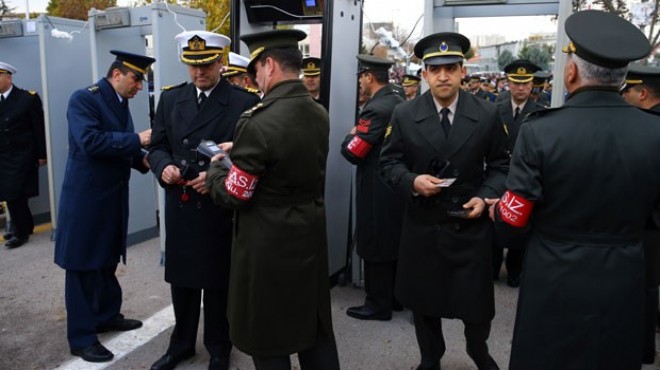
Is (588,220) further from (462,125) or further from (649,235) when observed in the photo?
(649,235)

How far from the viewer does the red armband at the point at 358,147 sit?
4.14 meters

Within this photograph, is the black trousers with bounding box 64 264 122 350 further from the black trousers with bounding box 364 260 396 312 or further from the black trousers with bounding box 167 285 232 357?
the black trousers with bounding box 364 260 396 312

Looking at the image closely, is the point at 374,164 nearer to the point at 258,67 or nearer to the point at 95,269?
the point at 258,67

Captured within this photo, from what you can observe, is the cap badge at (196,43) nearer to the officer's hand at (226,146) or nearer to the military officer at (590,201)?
the officer's hand at (226,146)

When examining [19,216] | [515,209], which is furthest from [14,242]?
[515,209]

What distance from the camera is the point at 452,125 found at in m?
3.02

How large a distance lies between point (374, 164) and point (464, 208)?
1.48 metres

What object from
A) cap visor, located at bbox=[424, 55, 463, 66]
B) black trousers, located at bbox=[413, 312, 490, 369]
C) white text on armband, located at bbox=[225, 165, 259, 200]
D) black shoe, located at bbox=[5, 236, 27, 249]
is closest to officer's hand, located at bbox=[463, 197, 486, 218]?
black trousers, located at bbox=[413, 312, 490, 369]

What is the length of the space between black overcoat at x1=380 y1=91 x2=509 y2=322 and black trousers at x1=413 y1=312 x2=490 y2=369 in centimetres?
11

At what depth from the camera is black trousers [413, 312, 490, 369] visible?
10.2 ft

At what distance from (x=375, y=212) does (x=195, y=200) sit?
1.64m

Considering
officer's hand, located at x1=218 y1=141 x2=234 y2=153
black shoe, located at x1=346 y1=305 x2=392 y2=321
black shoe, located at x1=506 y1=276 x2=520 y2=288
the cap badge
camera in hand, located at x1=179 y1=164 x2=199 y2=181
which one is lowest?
black shoe, located at x1=506 y1=276 x2=520 y2=288

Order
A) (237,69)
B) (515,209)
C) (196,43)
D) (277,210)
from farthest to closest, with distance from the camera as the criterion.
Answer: (237,69) → (196,43) → (277,210) → (515,209)

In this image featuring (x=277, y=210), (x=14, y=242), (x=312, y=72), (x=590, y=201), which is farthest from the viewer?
(x=14, y=242)
